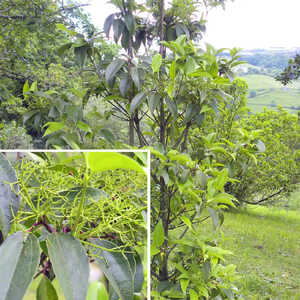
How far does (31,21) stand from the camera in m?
2.12

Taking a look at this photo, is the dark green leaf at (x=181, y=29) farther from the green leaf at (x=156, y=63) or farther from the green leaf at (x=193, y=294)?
the green leaf at (x=193, y=294)

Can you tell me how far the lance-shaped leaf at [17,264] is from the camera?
29cm

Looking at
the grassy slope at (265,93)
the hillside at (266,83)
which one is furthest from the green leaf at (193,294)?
the grassy slope at (265,93)

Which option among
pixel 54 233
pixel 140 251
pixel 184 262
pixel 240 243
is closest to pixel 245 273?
pixel 240 243

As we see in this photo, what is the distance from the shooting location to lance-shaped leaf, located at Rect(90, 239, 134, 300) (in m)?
0.37

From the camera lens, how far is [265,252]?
11.7ft

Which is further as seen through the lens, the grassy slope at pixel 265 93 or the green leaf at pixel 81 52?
the grassy slope at pixel 265 93

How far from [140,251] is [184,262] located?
726mm

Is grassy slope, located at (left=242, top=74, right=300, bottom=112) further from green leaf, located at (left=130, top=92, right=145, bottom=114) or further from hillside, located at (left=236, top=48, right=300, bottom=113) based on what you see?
green leaf, located at (left=130, top=92, right=145, bottom=114)

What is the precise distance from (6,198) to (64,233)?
0.07 metres

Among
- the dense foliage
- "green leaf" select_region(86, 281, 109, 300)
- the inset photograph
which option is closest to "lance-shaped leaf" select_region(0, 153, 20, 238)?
the inset photograph

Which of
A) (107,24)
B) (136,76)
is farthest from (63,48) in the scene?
(136,76)

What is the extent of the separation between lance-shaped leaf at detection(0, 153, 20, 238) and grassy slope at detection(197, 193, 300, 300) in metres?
1.81

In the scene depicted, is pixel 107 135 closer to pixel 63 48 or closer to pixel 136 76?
pixel 136 76
